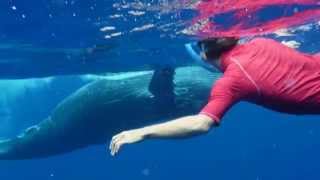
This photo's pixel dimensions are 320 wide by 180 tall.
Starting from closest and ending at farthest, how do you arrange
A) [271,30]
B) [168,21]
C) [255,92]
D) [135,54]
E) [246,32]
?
[255,92] → [168,21] → [246,32] → [271,30] → [135,54]

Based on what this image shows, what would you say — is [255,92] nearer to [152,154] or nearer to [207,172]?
[152,154]

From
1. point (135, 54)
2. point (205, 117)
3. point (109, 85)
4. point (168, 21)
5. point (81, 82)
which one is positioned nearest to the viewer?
point (205, 117)

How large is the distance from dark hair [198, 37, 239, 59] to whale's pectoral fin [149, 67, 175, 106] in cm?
955

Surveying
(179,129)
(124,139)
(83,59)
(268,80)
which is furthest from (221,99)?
(83,59)

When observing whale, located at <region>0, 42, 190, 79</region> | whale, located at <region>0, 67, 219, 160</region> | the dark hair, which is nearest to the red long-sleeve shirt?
the dark hair

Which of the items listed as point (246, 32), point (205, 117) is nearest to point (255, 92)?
point (205, 117)

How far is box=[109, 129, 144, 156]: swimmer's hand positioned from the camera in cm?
619

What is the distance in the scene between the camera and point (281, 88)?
7.05 metres

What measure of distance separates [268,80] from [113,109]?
1245 centimetres

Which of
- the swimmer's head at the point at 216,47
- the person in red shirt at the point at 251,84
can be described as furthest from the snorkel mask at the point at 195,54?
the person in red shirt at the point at 251,84

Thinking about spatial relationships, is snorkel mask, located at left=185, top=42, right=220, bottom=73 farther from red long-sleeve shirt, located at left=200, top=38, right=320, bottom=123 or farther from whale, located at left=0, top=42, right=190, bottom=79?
red long-sleeve shirt, located at left=200, top=38, right=320, bottom=123

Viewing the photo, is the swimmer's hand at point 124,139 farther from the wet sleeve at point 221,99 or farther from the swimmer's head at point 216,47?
the swimmer's head at point 216,47

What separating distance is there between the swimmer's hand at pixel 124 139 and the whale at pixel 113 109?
1084cm

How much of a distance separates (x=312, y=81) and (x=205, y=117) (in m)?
1.85
